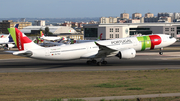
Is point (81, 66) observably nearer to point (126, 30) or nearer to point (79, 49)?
point (79, 49)

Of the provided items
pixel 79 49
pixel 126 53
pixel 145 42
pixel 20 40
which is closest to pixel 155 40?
pixel 145 42

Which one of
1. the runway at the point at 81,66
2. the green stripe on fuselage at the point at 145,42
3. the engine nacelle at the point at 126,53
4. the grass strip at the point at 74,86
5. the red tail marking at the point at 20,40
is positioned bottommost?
the runway at the point at 81,66

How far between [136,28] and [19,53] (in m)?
117

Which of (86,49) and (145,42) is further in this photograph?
(145,42)

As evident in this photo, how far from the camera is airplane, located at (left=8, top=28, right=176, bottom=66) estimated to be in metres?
39.0

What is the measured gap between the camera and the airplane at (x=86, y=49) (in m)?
39.0

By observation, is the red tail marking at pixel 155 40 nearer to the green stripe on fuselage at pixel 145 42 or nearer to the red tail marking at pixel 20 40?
the green stripe on fuselage at pixel 145 42

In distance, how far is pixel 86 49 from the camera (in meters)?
41.7

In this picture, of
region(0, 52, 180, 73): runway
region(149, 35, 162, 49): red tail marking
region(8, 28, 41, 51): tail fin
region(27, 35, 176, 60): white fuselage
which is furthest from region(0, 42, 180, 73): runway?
region(8, 28, 41, 51): tail fin

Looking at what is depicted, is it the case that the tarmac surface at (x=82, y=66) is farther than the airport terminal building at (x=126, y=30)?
No

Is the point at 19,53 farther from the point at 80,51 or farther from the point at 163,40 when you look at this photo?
the point at 163,40

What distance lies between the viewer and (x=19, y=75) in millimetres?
33688

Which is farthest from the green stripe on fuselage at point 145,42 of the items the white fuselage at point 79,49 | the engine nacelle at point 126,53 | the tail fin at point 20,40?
the tail fin at point 20,40

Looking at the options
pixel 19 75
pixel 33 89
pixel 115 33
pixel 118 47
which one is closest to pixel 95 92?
pixel 33 89
